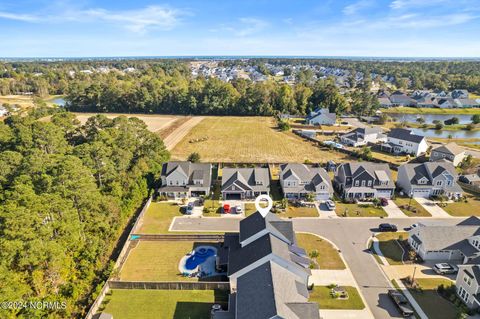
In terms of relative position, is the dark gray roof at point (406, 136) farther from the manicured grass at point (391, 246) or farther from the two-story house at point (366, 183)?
the manicured grass at point (391, 246)

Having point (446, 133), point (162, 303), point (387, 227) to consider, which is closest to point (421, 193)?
point (387, 227)

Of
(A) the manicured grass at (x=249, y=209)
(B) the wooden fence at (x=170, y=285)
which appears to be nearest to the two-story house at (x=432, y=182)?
(A) the manicured grass at (x=249, y=209)

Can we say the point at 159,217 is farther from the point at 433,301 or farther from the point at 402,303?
the point at 433,301

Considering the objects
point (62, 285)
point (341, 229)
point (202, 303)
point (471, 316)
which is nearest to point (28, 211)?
point (62, 285)

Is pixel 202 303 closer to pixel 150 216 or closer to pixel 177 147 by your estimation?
pixel 150 216

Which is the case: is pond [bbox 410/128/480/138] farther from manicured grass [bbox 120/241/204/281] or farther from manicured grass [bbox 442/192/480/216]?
manicured grass [bbox 120/241/204/281]
